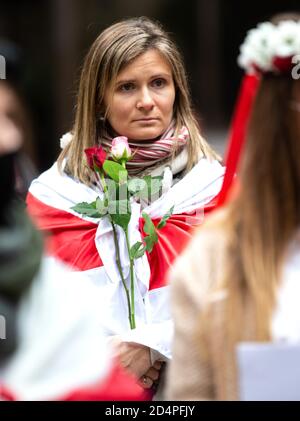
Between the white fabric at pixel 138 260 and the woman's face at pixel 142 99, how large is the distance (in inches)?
8.5

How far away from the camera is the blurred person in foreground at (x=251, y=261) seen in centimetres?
258

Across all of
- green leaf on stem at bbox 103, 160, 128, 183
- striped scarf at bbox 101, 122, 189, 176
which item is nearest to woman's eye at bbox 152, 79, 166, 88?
striped scarf at bbox 101, 122, 189, 176

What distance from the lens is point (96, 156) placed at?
4.30m

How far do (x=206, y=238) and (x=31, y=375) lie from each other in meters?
0.55

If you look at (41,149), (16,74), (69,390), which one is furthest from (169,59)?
(41,149)

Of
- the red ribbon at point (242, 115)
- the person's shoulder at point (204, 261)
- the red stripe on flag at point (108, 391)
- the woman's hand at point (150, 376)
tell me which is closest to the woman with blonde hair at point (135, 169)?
the woman's hand at point (150, 376)

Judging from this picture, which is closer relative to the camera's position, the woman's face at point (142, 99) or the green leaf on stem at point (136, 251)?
the green leaf on stem at point (136, 251)

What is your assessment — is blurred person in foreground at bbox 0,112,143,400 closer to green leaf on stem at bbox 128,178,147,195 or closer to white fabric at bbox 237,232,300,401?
white fabric at bbox 237,232,300,401

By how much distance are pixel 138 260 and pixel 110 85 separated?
610 mm

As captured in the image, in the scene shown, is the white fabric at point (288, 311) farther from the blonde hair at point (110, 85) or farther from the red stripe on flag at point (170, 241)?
the blonde hair at point (110, 85)

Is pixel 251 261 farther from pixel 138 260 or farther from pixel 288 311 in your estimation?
pixel 138 260

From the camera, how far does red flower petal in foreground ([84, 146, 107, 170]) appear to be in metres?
4.30

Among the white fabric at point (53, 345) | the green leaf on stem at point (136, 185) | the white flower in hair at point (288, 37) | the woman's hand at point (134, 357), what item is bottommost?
the woman's hand at point (134, 357)

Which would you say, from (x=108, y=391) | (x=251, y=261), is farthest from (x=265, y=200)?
(x=108, y=391)
